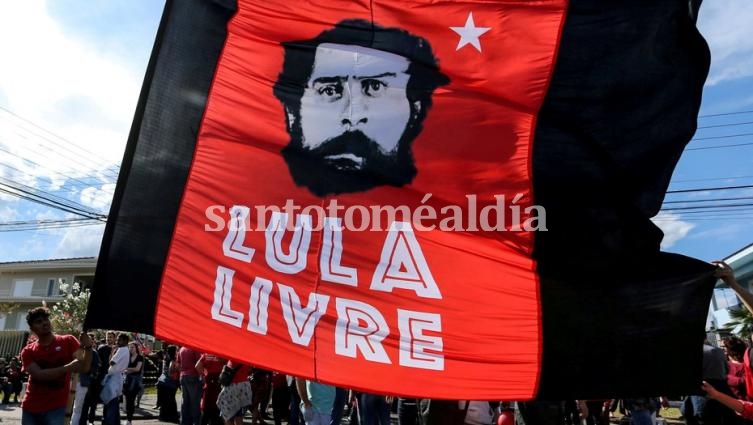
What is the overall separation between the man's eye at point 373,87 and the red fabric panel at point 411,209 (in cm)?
40

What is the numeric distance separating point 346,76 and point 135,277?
1.96m

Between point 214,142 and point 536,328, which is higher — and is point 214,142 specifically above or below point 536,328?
above

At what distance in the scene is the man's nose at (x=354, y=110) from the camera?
13.0ft

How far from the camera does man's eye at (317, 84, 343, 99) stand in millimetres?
4023

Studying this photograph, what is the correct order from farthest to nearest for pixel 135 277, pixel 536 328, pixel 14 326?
pixel 14 326 → pixel 135 277 → pixel 536 328

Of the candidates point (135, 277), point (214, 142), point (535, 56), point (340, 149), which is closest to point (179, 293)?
point (135, 277)

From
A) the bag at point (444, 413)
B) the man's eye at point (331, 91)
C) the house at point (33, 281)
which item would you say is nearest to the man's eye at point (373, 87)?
the man's eye at point (331, 91)

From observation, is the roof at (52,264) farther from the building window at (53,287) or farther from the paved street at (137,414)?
the paved street at (137,414)

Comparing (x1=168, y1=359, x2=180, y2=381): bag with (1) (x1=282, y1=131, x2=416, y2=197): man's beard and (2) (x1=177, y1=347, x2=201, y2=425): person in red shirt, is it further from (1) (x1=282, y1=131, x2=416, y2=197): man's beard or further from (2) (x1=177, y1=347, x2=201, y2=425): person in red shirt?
(1) (x1=282, y1=131, x2=416, y2=197): man's beard

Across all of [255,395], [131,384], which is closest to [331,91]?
[255,395]

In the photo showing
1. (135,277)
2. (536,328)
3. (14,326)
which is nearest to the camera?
(536,328)

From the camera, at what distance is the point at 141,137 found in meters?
3.98

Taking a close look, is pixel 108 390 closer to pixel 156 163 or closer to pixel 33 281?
pixel 156 163

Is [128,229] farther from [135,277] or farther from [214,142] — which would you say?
[214,142]
